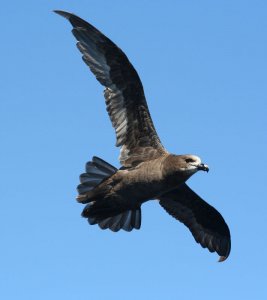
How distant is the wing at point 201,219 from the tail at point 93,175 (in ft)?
5.86

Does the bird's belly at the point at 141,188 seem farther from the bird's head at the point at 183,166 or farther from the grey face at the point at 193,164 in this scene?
the grey face at the point at 193,164

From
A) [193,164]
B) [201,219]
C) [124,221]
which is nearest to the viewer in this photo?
[193,164]

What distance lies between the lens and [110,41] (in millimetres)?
14430

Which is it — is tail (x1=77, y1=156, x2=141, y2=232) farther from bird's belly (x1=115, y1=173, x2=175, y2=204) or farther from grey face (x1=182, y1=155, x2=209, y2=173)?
grey face (x1=182, y1=155, x2=209, y2=173)

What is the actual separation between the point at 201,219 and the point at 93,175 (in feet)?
8.68

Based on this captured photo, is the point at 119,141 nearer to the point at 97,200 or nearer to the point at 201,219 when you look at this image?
the point at 97,200

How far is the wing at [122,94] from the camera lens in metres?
14.4

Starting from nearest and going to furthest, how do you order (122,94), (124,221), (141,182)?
(141,182), (122,94), (124,221)

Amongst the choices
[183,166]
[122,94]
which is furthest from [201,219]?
[122,94]

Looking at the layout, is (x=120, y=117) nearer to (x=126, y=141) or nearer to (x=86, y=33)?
(x=126, y=141)

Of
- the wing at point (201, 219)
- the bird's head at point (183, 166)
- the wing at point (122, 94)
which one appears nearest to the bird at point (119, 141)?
the wing at point (122, 94)

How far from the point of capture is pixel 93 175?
1450 cm

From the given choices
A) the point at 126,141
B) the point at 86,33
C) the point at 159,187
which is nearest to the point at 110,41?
the point at 86,33

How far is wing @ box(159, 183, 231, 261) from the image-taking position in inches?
627
